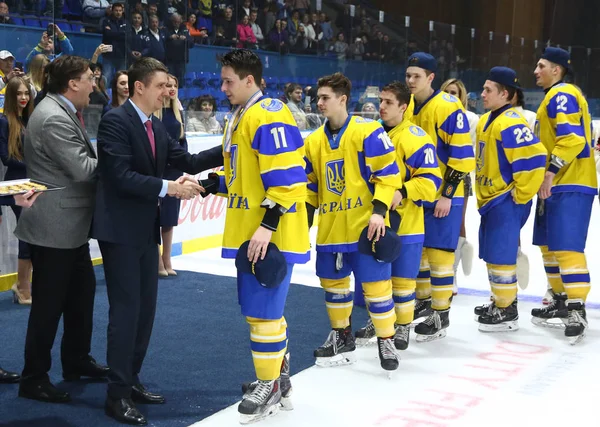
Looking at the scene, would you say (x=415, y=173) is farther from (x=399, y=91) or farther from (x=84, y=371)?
(x=84, y=371)

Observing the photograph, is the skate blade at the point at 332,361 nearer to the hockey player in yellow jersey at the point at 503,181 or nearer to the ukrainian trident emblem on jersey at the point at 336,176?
the ukrainian trident emblem on jersey at the point at 336,176

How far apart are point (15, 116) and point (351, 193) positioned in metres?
2.21

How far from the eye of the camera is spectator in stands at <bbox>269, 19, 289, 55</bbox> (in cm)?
1102

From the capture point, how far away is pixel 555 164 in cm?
459

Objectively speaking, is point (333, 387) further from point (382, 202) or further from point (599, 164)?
point (599, 164)

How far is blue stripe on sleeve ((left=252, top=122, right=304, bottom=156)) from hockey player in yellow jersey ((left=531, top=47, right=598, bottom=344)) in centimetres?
208

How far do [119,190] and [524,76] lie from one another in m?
14.0

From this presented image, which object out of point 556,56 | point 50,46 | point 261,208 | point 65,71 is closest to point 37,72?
point 50,46

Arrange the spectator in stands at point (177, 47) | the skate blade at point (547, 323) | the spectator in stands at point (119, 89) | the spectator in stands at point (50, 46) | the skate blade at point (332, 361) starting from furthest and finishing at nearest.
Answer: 1. the spectator in stands at point (177, 47)
2. the spectator in stands at point (50, 46)
3. the spectator in stands at point (119, 89)
4. the skate blade at point (547, 323)
5. the skate blade at point (332, 361)

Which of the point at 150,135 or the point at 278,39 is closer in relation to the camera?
the point at 150,135

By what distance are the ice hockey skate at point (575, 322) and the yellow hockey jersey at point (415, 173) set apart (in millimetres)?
1067

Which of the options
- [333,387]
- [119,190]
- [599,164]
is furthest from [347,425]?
[599,164]

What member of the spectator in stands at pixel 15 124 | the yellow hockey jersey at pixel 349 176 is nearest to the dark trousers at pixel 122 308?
the yellow hockey jersey at pixel 349 176

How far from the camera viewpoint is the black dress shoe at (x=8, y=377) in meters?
3.77
